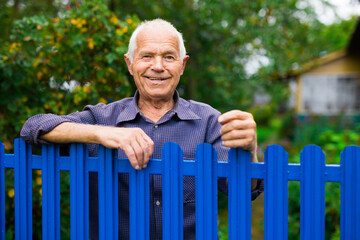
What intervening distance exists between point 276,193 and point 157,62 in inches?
35.8

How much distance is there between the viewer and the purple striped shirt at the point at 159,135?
181cm

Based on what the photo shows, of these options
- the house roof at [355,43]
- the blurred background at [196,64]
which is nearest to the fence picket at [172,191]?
the blurred background at [196,64]

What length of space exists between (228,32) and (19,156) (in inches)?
272

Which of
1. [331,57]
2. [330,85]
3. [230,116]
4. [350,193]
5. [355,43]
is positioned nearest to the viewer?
[230,116]

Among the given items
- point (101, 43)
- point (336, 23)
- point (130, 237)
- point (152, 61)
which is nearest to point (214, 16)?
point (101, 43)

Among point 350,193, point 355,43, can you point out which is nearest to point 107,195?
point 350,193

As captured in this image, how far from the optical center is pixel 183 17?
324 inches

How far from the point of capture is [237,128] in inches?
53.5

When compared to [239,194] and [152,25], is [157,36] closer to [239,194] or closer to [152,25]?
[152,25]

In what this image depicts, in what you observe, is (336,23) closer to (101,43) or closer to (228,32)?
(228,32)

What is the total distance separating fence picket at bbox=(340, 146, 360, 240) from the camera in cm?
143

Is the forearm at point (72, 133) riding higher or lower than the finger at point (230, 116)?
lower

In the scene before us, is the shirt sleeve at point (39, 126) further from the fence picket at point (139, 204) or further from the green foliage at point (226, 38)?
the green foliage at point (226, 38)

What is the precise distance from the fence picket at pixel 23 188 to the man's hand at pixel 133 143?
587mm
